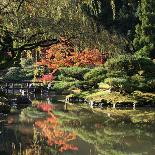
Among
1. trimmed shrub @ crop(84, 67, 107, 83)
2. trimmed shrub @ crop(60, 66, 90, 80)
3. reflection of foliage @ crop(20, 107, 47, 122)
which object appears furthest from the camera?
trimmed shrub @ crop(60, 66, 90, 80)

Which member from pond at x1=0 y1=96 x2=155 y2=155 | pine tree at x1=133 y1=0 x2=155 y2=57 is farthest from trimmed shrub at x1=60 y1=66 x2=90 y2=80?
pond at x1=0 y1=96 x2=155 y2=155

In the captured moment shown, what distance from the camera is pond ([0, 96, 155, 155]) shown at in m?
14.9

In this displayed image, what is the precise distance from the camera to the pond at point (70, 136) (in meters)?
14.9

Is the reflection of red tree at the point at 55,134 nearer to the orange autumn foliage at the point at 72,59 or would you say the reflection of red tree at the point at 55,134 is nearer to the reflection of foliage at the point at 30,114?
the reflection of foliage at the point at 30,114

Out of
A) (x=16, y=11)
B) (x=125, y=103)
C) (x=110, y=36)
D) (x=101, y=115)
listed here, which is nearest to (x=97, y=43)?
(x=110, y=36)

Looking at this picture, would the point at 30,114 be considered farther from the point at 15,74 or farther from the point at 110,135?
the point at 15,74

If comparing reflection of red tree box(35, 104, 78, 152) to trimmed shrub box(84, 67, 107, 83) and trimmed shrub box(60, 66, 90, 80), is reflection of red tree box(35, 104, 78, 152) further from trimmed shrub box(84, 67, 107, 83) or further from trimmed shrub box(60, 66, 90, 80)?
trimmed shrub box(60, 66, 90, 80)

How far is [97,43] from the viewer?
16.7 metres

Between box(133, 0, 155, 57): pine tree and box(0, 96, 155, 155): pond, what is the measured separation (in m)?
17.8

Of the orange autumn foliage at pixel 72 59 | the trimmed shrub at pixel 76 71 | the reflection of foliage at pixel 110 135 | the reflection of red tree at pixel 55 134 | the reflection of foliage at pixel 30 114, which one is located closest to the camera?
the reflection of foliage at pixel 110 135

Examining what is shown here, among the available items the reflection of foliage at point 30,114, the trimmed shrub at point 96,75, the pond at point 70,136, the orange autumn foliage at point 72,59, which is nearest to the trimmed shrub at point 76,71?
the trimmed shrub at point 96,75

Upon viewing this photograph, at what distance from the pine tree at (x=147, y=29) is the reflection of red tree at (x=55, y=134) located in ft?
64.0

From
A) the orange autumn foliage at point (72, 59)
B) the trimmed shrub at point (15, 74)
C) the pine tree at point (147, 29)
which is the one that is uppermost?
the pine tree at point (147, 29)

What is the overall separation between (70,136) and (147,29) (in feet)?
82.5
